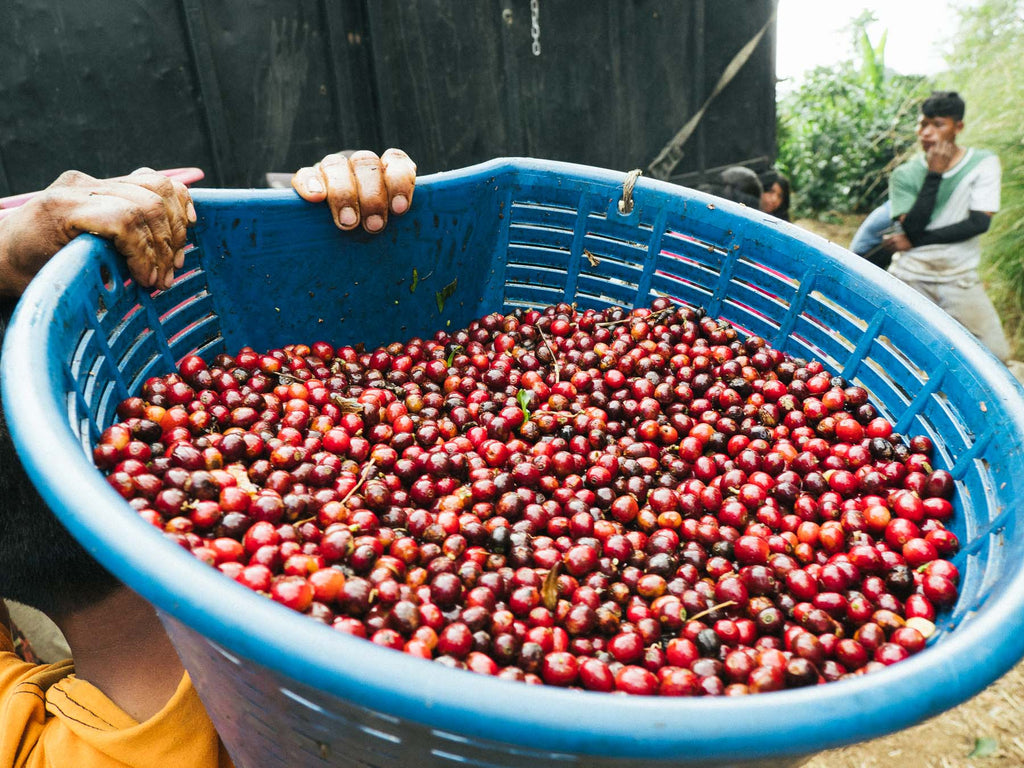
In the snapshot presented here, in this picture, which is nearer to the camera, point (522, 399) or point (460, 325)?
point (522, 399)

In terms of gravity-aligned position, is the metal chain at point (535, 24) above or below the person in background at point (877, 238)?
above

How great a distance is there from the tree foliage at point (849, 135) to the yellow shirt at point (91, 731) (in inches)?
412

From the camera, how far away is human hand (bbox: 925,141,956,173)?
5426 mm

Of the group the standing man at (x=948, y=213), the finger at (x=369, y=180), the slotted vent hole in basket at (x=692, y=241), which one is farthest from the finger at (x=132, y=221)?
the standing man at (x=948, y=213)

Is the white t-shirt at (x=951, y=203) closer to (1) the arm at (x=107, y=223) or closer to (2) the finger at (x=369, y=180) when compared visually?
(2) the finger at (x=369, y=180)

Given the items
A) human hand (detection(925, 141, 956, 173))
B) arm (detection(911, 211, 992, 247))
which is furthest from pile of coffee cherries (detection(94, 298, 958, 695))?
human hand (detection(925, 141, 956, 173))

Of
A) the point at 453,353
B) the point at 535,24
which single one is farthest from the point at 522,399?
the point at 535,24

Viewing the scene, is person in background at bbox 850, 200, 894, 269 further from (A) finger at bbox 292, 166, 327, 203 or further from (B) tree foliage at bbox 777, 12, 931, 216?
(A) finger at bbox 292, 166, 327, 203

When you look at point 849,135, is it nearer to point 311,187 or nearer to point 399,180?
point 399,180

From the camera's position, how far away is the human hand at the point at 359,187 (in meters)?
2.26

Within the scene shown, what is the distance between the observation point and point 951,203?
548 cm

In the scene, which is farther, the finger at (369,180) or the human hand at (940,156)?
the human hand at (940,156)

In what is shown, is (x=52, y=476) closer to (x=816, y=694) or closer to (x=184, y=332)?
(x=816, y=694)

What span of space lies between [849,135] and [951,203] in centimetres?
600
